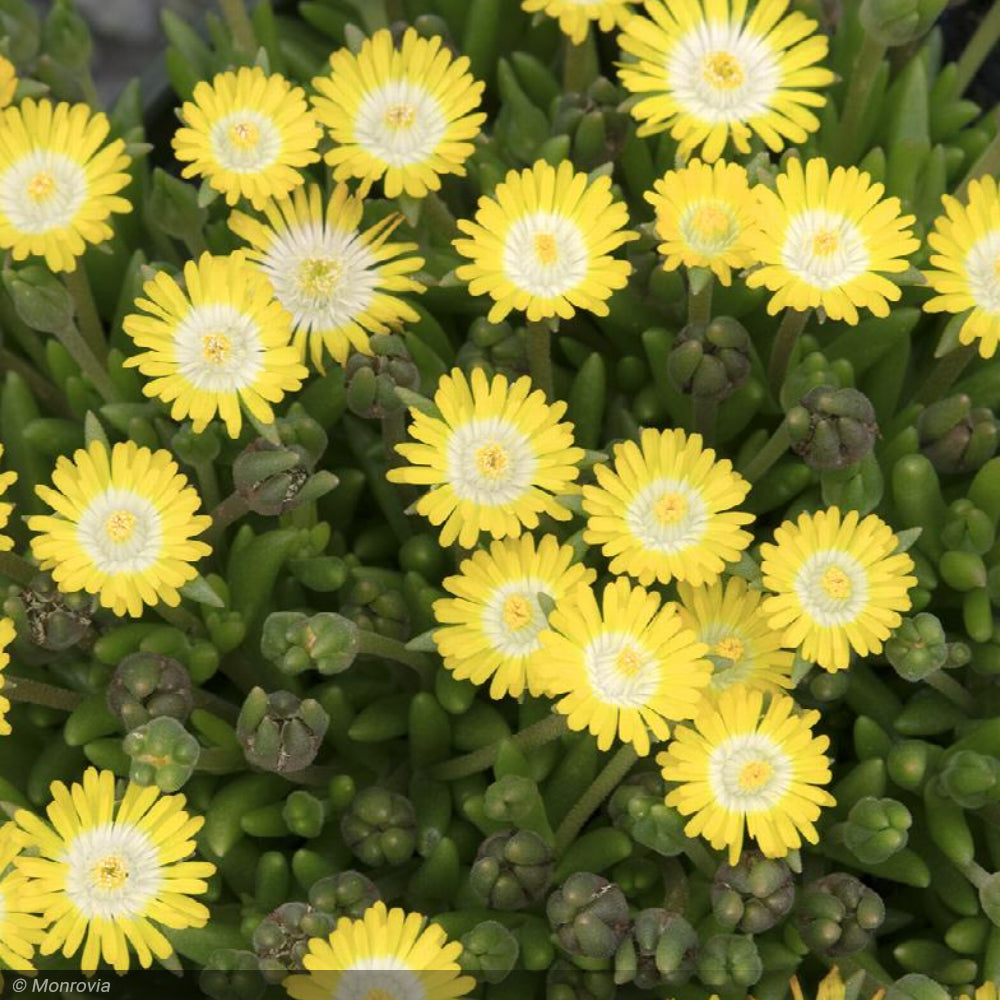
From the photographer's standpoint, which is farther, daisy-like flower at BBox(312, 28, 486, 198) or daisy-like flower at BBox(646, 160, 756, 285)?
daisy-like flower at BBox(312, 28, 486, 198)

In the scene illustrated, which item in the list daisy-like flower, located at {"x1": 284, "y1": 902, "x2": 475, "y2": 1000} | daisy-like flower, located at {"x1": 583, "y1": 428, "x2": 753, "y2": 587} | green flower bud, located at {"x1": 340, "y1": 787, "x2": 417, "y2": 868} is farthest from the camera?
green flower bud, located at {"x1": 340, "y1": 787, "x2": 417, "y2": 868}

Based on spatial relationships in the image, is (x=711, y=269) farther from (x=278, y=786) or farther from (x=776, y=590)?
(x=278, y=786)

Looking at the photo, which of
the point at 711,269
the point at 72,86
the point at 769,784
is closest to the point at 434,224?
the point at 711,269

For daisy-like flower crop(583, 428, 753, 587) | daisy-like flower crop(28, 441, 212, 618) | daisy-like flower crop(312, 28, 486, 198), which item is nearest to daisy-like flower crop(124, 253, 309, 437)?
daisy-like flower crop(28, 441, 212, 618)

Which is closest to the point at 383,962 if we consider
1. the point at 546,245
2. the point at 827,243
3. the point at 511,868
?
the point at 511,868

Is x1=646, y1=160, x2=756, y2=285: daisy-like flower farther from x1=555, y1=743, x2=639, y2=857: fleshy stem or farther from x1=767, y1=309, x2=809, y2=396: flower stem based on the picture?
x1=555, y1=743, x2=639, y2=857: fleshy stem

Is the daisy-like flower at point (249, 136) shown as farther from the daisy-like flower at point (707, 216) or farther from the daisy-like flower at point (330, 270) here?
the daisy-like flower at point (707, 216)
